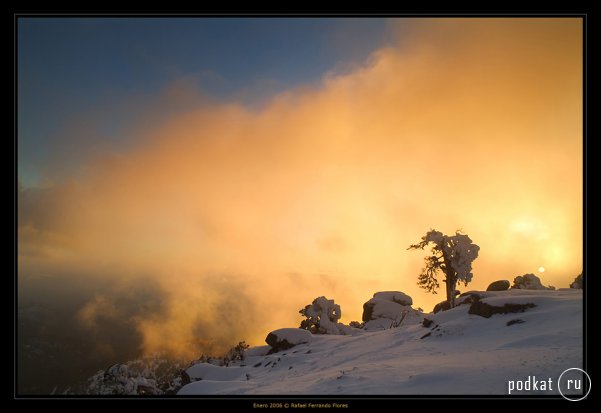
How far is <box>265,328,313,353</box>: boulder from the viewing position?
21.8 metres

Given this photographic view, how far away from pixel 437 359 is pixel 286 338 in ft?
45.1

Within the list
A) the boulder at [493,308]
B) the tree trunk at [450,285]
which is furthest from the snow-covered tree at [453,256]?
the boulder at [493,308]

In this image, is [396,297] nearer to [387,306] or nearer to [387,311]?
[387,306]

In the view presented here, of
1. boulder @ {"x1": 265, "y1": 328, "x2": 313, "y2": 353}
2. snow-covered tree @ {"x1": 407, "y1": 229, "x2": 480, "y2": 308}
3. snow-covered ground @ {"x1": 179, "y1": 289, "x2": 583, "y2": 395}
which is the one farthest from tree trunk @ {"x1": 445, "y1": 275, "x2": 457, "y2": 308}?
boulder @ {"x1": 265, "y1": 328, "x2": 313, "y2": 353}

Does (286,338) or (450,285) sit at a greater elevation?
(450,285)

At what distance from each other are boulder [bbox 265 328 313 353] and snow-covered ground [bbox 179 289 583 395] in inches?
24.1

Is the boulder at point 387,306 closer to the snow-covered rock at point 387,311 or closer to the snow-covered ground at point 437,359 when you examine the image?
the snow-covered rock at point 387,311

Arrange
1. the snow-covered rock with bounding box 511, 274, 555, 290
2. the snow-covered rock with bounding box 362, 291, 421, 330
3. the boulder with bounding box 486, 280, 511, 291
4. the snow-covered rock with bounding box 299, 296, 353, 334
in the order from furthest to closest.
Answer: the snow-covered rock with bounding box 362, 291, 421, 330
the snow-covered rock with bounding box 299, 296, 353, 334
the boulder with bounding box 486, 280, 511, 291
the snow-covered rock with bounding box 511, 274, 555, 290

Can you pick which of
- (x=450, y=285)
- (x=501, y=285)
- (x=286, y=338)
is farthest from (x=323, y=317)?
(x=501, y=285)

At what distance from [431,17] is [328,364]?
12.0 metres

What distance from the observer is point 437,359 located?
9.75 metres

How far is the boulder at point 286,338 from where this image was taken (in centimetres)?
2177

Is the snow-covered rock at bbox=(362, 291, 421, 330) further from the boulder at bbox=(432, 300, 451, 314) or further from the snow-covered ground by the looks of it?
the snow-covered ground
